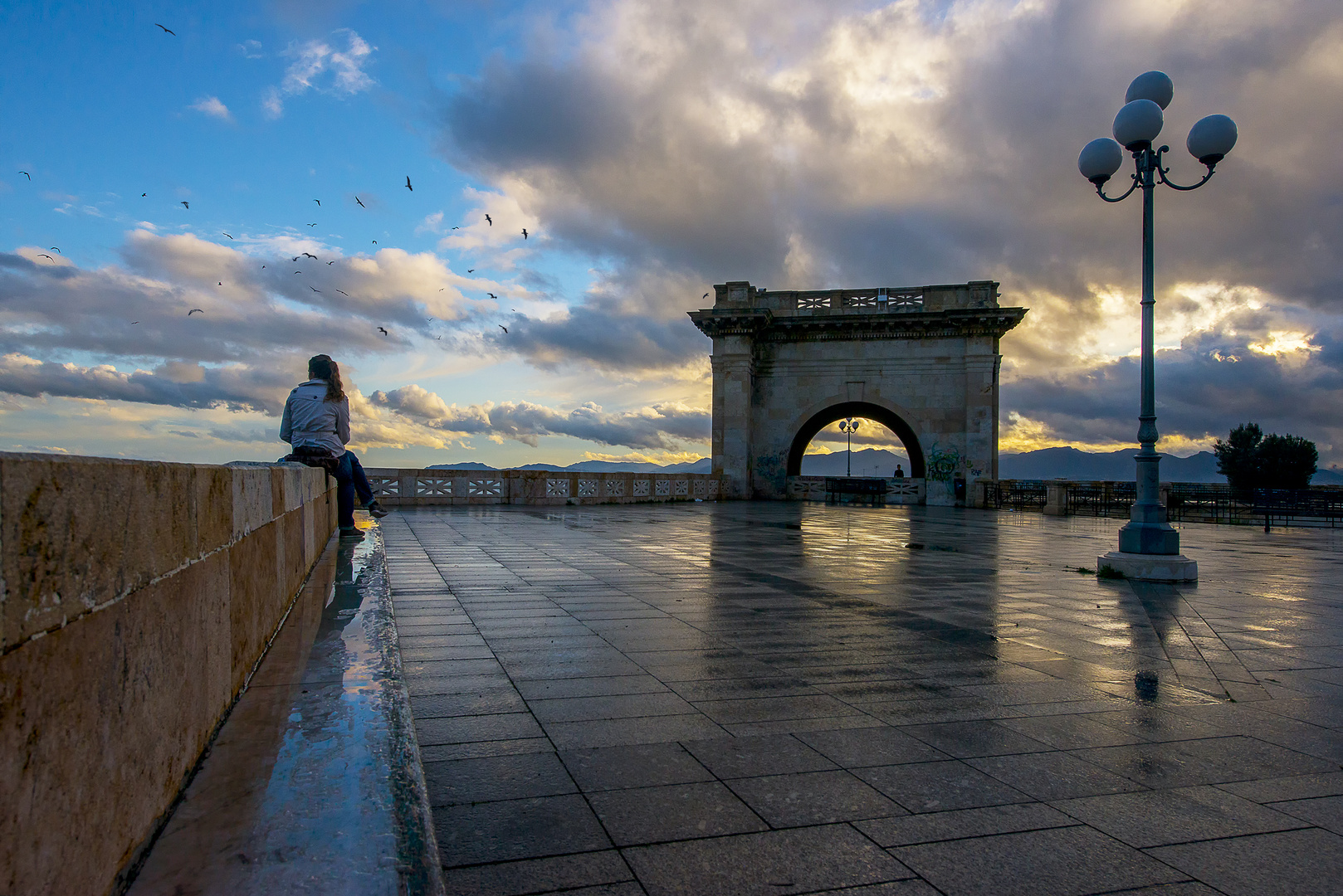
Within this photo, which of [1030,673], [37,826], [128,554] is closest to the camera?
[37,826]

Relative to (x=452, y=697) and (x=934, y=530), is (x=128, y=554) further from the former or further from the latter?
(x=934, y=530)

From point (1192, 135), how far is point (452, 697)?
10271 millimetres

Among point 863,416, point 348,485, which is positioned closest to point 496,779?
point 348,485

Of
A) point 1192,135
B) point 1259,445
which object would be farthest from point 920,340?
point 1259,445

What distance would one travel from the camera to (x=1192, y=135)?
9.50 m

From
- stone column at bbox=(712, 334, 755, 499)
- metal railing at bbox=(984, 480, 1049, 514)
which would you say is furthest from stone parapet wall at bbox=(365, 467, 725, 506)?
metal railing at bbox=(984, 480, 1049, 514)

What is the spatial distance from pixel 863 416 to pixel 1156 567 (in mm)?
27482

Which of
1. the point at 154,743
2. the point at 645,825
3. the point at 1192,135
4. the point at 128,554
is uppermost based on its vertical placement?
the point at 1192,135

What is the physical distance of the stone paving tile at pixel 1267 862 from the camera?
2.23 metres

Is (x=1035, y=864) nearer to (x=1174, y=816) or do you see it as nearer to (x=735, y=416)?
(x=1174, y=816)

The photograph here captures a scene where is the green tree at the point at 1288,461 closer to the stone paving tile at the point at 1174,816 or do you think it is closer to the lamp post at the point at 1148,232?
the lamp post at the point at 1148,232

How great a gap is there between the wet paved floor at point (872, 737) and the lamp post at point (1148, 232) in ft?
4.63

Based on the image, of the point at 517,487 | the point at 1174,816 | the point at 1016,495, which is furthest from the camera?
the point at 1016,495

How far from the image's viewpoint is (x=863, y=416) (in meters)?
36.1
